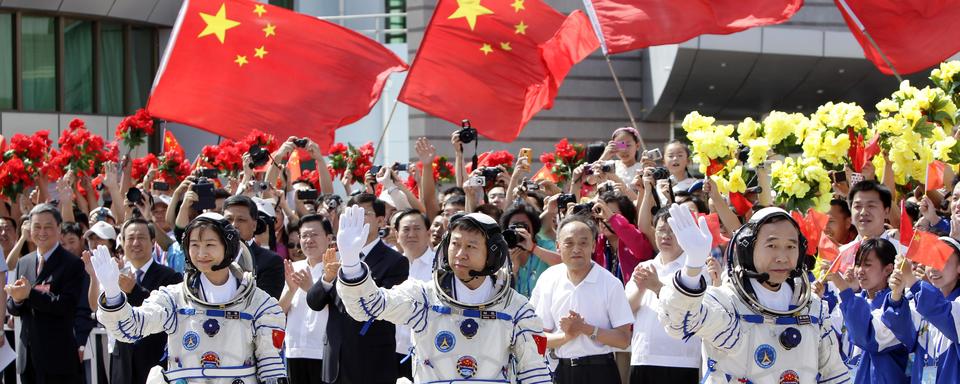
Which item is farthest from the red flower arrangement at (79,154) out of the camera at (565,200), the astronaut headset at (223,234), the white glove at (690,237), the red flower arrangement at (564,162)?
the white glove at (690,237)

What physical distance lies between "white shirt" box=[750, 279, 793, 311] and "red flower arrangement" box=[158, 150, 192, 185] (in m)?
8.71

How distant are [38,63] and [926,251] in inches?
809

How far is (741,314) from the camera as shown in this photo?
655 centimetres

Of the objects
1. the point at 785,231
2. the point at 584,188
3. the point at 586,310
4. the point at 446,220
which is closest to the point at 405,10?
the point at 584,188

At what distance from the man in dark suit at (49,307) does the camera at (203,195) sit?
135 cm

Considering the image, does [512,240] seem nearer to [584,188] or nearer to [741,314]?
[741,314]

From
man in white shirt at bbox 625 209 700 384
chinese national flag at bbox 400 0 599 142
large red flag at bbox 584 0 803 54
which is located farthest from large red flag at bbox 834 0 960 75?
man in white shirt at bbox 625 209 700 384

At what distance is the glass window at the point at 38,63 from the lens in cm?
2484

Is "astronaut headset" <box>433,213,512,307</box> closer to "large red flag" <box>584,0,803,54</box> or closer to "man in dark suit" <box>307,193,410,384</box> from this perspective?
"man in dark suit" <box>307,193,410,384</box>

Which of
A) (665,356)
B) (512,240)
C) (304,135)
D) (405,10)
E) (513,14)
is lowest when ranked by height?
(665,356)

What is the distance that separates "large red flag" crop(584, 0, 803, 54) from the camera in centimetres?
1270

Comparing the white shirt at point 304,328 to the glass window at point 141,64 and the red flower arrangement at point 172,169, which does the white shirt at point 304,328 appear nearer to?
the red flower arrangement at point 172,169

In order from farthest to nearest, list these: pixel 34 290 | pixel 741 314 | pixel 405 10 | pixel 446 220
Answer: pixel 405 10, pixel 34 290, pixel 446 220, pixel 741 314

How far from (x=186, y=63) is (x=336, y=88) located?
153cm
